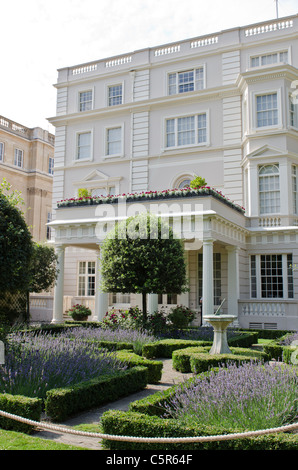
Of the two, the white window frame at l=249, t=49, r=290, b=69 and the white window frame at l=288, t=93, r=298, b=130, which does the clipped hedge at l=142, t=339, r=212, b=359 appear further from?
the white window frame at l=249, t=49, r=290, b=69

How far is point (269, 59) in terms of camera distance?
24016 millimetres

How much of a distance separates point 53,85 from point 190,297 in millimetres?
17849

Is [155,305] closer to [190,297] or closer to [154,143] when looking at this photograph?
[190,297]

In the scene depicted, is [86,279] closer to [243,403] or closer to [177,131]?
[177,131]

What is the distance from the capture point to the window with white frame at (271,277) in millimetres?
22078

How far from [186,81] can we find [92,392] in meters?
22.6

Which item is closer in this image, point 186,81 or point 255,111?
point 255,111

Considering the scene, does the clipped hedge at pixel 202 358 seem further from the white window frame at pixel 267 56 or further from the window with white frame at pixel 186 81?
the window with white frame at pixel 186 81

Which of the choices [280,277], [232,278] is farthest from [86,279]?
[280,277]

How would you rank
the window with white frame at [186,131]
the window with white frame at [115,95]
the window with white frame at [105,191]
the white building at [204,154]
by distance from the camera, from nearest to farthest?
the white building at [204,154] < the window with white frame at [186,131] < the window with white frame at [105,191] < the window with white frame at [115,95]

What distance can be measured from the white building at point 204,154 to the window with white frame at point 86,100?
138 millimetres

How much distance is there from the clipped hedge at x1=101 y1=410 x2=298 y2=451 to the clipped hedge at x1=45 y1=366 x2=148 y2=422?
1446 millimetres

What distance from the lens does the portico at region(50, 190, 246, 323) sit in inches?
719

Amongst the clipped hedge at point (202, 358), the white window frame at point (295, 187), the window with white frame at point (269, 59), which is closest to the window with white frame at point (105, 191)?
the white window frame at point (295, 187)
